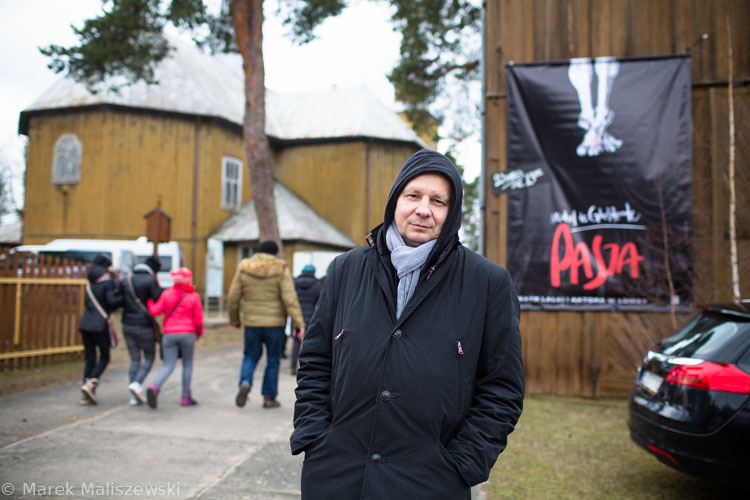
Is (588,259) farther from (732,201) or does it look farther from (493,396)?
(493,396)

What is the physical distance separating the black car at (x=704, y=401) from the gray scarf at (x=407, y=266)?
2648mm

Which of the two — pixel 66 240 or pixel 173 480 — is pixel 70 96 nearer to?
pixel 66 240

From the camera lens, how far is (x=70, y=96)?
72.7 feet

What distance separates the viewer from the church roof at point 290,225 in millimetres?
21906

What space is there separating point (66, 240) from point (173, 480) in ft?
62.1

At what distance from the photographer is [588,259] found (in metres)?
8.18

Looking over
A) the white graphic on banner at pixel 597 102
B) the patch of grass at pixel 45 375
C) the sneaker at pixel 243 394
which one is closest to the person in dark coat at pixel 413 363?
the sneaker at pixel 243 394

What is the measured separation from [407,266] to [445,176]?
42cm

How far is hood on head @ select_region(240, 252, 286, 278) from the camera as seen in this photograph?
23.4ft

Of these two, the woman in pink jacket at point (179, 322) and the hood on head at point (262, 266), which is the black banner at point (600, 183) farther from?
the woman in pink jacket at point (179, 322)

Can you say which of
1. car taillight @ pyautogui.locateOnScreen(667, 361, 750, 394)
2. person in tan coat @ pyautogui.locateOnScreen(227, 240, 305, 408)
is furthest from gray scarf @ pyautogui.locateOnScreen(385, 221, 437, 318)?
person in tan coat @ pyautogui.locateOnScreen(227, 240, 305, 408)

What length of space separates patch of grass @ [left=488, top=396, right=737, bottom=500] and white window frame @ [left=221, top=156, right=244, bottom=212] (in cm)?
1866

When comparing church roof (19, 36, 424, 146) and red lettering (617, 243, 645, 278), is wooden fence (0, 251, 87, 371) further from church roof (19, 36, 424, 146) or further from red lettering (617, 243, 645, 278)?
church roof (19, 36, 424, 146)

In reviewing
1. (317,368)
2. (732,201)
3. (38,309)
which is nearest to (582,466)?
(317,368)
